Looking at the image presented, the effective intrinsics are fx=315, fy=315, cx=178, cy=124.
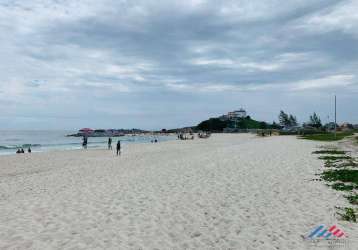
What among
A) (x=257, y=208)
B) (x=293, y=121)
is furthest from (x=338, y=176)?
(x=293, y=121)

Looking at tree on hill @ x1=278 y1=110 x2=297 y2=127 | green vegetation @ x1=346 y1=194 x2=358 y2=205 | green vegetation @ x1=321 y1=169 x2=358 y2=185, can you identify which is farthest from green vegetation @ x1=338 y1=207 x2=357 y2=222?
tree on hill @ x1=278 y1=110 x2=297 y2=127

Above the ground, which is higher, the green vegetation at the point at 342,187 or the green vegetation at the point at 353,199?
the green vegetation at the point at 342,187

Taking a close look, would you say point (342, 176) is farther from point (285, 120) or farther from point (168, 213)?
point (285, 120)

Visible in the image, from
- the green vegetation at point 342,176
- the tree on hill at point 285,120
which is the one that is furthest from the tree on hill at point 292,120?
the green vegetation at point 342,176

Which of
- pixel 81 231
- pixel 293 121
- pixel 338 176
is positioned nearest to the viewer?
pixel 81 231

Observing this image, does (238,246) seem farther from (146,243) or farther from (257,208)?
(257,208)

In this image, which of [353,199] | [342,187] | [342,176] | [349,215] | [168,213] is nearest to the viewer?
[349,215]

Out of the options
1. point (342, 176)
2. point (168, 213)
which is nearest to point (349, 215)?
point (168, 213)

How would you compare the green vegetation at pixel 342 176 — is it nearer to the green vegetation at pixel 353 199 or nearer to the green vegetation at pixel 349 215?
the green vegetation at pixel 353 199

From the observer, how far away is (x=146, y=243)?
Answer: 249 inches

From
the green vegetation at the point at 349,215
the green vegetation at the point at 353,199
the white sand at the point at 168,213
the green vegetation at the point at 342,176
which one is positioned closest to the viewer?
the white sand at the point at 168,213

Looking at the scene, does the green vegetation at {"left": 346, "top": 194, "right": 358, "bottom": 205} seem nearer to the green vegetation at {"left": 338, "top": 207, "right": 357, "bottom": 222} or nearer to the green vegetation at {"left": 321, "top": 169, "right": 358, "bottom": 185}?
the green vegetation at {"left": 338, "top": 207, "right": 357, "bottom": 222}

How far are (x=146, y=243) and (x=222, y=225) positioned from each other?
203cm

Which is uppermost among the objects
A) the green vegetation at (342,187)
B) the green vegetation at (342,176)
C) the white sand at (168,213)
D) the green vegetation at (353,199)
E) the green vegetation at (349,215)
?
the green vegetation at (342,176)
